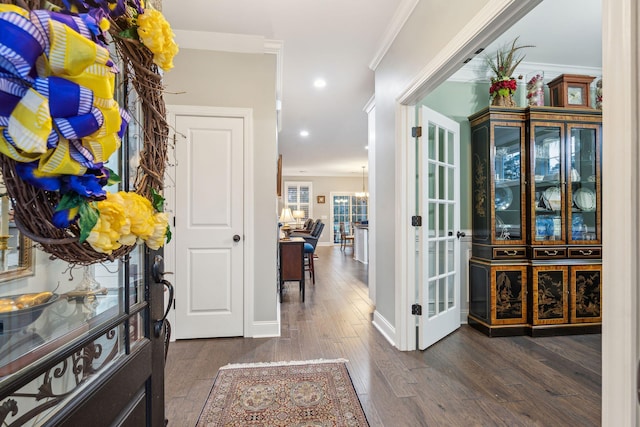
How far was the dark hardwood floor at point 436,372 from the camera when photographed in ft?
5.44

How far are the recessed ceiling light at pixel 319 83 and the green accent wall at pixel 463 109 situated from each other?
130cm

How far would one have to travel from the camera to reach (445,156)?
2.69 meters

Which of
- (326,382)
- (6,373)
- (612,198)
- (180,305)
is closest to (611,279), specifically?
(612,198)

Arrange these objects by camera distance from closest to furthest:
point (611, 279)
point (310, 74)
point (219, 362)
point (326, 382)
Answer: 1. point (611, 279)
2. point (326, 382)
3. point (219, 362)
4. point (310, 74)

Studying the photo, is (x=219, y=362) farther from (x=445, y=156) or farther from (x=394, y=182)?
(x=445, y=156)

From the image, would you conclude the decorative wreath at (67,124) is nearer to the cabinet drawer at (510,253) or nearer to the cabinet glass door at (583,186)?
the cabinet drawer at (510,253)

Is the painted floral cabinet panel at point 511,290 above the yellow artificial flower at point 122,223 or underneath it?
underneath

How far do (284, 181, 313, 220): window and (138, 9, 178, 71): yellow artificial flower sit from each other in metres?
10.4

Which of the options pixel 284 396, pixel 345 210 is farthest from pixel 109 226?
pixel 345 210

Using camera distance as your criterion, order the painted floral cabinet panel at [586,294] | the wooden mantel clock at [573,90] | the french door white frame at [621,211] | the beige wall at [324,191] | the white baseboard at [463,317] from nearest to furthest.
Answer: the french door white frame at [621,211] → the painted floral cabinet panel at [586,294] → the wooden mantel clock at [573,90] → the white baseboard at [463,317] → the beige wall at [324,191]

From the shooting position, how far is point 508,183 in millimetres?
2822

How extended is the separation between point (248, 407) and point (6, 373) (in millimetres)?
1567

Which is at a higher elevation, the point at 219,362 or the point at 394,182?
the point at 394,182

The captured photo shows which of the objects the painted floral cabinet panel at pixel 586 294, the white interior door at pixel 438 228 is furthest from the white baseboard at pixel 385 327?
the painted floral cabinet panel at pixel 586 294
